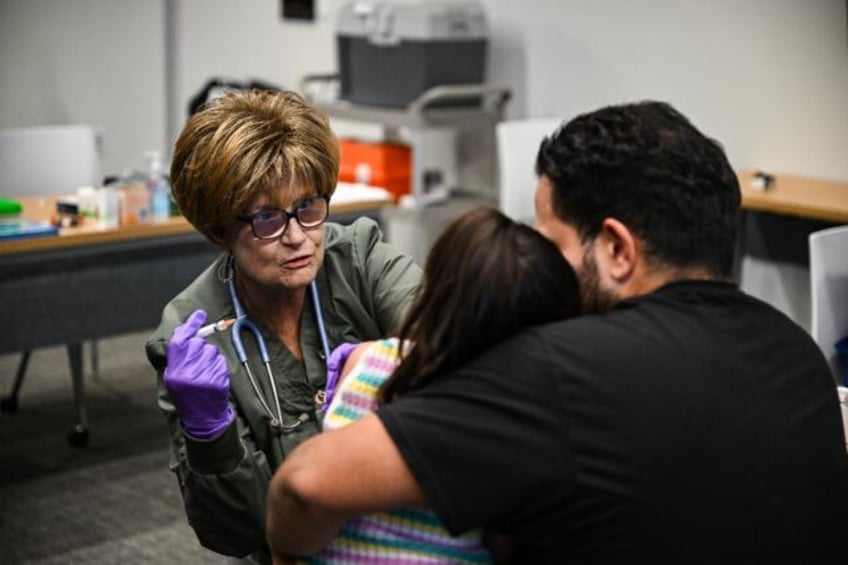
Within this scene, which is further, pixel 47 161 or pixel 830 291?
pixel 47 161

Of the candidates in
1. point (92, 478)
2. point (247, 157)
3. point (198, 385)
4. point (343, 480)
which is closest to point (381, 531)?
point (343, 480)

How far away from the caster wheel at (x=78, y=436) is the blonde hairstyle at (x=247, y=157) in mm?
2225

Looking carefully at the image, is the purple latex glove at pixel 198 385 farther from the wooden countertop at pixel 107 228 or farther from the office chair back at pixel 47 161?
the office chair back at pixel 47 161

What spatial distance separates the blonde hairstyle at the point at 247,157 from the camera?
1.71 meters

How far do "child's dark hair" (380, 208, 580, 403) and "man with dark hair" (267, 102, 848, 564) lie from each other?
0.03 metres

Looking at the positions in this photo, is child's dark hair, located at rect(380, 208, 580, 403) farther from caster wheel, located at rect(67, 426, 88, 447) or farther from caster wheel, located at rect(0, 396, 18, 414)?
caster wheel, located at rect(0, 396, 18, 414)

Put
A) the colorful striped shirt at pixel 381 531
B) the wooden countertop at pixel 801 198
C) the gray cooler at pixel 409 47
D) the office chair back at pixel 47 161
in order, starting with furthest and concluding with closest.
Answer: the gray cooler at pixel 409 47 → the office chair back at pixel 47 161 → the wooden countertop at pixel 801 198 → the colorful striped shirt at pixel 381 531

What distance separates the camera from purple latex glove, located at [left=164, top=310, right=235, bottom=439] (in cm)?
153

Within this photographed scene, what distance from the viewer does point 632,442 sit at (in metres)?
1.10

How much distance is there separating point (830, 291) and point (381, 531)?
1670mm

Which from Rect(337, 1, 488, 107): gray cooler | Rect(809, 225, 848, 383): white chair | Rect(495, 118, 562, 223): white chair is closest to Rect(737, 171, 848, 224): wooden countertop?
Rect(495, 118, 562, 223): white chair

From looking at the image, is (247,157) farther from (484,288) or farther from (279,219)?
(484,288)

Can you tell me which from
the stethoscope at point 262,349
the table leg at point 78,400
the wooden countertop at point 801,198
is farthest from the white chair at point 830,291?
the table leg at point 78,400

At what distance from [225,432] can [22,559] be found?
176 cm
